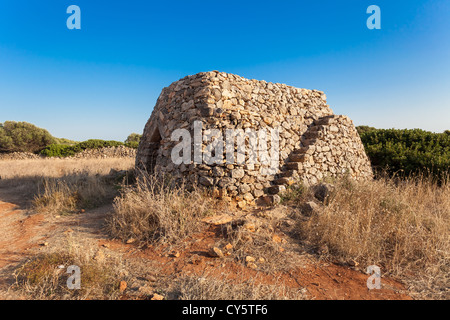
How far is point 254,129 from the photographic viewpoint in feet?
20.7

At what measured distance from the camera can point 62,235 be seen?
15.4 feet

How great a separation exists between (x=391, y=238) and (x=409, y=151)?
20.7 ft

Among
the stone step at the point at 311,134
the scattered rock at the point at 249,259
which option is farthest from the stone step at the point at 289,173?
the scattered rock at the point at 249,259

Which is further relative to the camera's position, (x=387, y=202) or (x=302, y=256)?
(x=387, y=202)

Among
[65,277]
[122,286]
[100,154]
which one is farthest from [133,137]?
[122,286]

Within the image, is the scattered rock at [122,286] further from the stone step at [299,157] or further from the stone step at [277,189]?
the stone step at [299,157]

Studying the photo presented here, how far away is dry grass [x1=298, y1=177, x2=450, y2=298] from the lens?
3.44 metres

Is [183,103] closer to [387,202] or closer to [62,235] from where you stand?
[62,235]

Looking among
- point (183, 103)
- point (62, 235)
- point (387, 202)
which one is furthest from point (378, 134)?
point (62, 235)

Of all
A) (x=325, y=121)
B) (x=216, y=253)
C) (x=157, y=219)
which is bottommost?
(x=216, y=253)

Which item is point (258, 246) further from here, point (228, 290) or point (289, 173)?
point (289, 173)

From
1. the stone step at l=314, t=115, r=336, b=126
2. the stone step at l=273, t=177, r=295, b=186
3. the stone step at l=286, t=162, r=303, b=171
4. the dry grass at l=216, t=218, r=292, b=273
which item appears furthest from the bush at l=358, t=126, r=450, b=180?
the dry grass at l=216, t=218, r=292, b=273

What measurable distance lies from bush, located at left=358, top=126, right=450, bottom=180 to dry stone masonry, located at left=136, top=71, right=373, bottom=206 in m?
1.17
